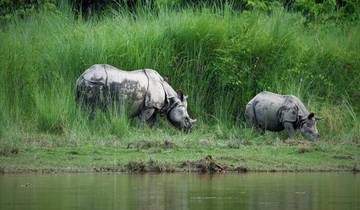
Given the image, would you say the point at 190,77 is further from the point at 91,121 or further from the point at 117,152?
the point at 117,152

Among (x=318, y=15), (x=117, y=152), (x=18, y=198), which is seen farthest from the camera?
(x=318, y=15)

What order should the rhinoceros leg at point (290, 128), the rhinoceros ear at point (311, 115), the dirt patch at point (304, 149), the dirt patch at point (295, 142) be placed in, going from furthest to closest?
the rhinoceros leg at point (290, 128) → the rhinoceros ear at point (311, 115) → the dirt patch at point (295, 142) → the dirt patch at point (304, 149)

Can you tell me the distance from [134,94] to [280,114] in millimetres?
2590

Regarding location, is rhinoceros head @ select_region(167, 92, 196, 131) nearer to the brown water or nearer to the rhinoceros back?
the rhinoceros back

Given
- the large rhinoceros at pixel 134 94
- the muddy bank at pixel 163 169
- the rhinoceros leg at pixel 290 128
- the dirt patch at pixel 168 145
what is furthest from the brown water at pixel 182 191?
the large rhinoceros at pixel 134 94

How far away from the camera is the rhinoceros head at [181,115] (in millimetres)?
17000

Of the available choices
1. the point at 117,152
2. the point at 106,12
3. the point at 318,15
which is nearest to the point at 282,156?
the point at 117,152

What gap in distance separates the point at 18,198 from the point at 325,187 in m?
3.57

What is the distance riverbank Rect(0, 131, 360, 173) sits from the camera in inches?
497

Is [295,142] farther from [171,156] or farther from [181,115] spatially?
[171,156]

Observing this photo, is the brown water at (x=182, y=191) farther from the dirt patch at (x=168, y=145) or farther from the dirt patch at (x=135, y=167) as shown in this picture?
the dirt patch at (x=168, y=145)

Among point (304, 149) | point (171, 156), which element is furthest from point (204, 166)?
point (304, 149)

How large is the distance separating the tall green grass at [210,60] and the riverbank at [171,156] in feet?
7.38

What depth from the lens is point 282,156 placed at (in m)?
13.8
